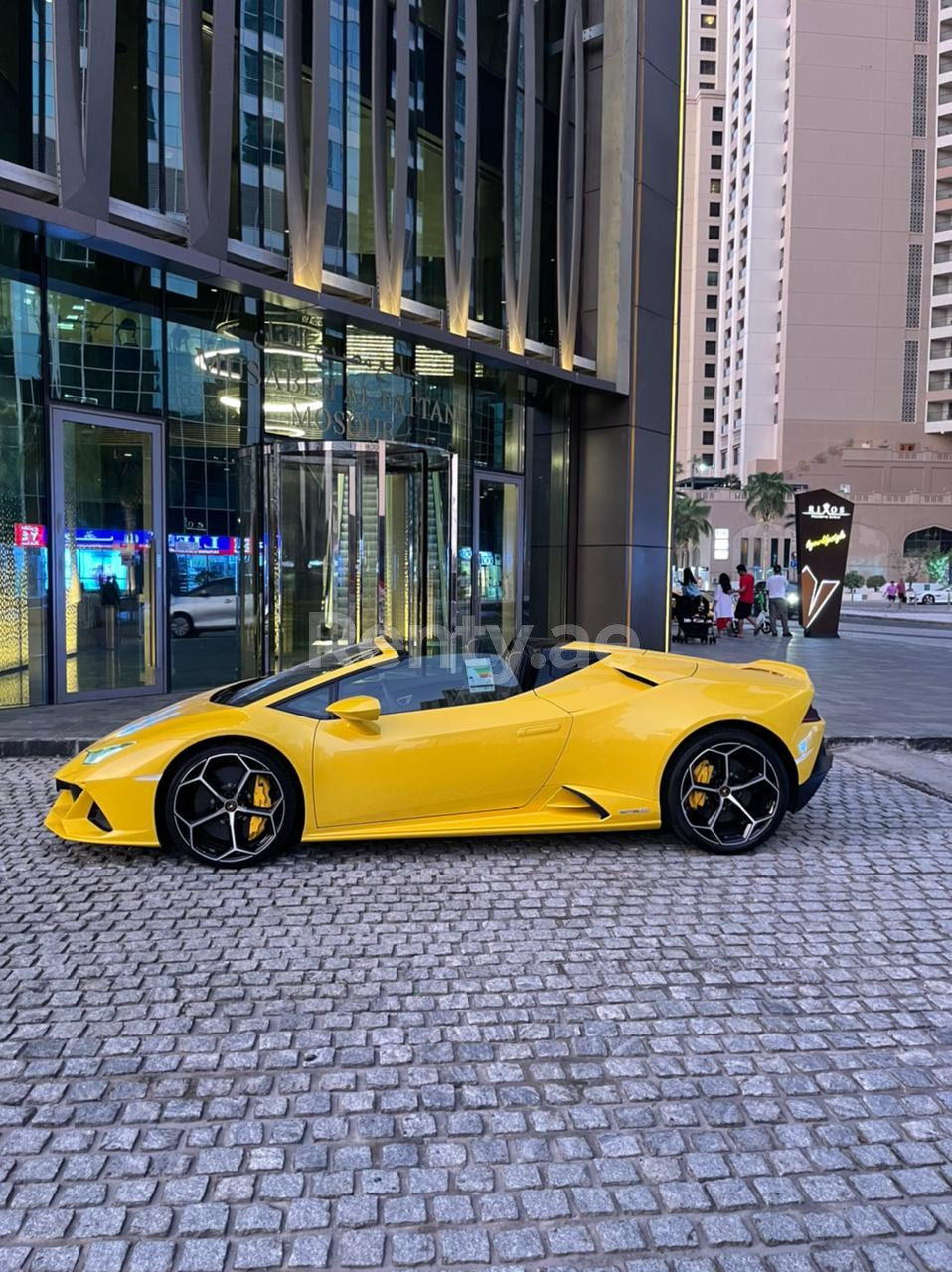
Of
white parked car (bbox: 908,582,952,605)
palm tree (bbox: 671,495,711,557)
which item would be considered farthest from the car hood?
palm tree (bbox: 671,495,711,557)

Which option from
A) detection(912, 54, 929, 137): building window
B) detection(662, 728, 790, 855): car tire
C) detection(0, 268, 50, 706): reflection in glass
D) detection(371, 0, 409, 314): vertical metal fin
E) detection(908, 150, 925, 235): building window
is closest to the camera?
detection(662, 728, 790, 855): car tire

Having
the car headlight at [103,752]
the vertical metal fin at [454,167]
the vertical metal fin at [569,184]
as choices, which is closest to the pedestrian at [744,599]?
the vertical metal fin at [569,184]

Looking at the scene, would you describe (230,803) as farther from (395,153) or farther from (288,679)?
(395,153)

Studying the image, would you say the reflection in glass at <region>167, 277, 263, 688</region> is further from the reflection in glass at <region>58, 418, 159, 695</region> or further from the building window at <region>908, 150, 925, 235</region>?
the building window at <region>908, 150, 925, 235</region>

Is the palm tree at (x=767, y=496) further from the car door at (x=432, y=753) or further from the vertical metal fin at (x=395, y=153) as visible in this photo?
the car door at (x=432, y=753)

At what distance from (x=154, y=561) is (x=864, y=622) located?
28.7 m

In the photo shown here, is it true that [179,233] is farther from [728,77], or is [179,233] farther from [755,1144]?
[728,77]

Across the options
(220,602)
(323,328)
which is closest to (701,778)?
(220,602)

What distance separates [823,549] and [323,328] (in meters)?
14.5

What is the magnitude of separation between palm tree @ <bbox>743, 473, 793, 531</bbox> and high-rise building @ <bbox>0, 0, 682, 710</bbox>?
7219cm

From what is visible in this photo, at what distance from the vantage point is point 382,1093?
2.74 m

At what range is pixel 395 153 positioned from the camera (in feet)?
35.8

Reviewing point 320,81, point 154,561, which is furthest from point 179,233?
point 154,561

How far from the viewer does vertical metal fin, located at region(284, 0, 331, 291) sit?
975 centimetres
